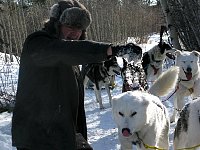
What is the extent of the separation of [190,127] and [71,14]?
139 centimetres

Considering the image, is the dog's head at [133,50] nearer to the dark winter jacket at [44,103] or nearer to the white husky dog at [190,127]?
the dark winter jacket at [44,103]

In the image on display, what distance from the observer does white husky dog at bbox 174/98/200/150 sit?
129 inches

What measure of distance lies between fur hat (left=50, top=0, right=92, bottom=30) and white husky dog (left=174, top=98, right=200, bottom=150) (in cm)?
122

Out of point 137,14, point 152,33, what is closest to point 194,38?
point 137,14

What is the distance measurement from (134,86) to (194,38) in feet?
20.6

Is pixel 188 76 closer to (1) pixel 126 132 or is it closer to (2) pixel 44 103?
(1) pixel 126 132

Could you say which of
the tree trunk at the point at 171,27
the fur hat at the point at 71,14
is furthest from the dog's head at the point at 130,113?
the tree trunk at the point at 171,27

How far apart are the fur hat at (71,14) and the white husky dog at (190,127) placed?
1.22 metres

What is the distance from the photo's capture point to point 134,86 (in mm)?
5098

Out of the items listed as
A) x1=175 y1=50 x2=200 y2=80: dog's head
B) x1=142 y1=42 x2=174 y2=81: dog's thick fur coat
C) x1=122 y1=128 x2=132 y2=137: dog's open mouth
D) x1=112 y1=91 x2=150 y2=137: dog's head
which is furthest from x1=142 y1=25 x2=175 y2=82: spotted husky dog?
x1=122 y1=128 x2=132 y2=137: dog's open mouth

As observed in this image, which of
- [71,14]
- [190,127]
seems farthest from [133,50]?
[190,127]

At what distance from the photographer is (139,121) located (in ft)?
11.1

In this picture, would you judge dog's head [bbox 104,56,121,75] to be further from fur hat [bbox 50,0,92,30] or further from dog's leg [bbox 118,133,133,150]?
fur hat [bbox 50,0,92,30]

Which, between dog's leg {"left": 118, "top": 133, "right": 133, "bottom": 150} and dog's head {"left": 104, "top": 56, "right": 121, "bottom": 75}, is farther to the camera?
dog's head {"left": 104, "top": 56, "right": 121, "bottom": 75}
